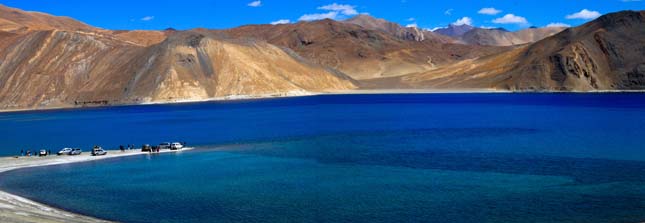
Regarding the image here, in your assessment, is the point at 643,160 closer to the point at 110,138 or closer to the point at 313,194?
the point at 313,194

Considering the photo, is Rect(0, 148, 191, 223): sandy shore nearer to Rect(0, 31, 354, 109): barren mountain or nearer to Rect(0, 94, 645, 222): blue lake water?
Rect(0, 94, 645, 222): blue lake water

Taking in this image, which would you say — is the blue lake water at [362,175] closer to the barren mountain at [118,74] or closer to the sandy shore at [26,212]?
the sandy shore at [26,212]

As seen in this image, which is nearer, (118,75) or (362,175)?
(362,175)

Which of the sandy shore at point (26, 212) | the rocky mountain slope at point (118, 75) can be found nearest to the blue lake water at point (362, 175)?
the sandy shore at point (26, 212)

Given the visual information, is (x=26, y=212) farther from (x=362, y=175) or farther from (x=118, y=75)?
(x=118, y=75)

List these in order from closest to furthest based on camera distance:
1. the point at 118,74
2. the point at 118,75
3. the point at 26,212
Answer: the point at 26,212 < the point at 118,75 < the point at 118,74

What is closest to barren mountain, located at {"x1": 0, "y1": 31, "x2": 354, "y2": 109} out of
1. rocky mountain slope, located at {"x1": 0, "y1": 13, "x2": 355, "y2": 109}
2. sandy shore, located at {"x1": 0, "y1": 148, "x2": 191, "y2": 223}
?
rocky mountain slope, located at {"x1": 0, "y1": 13, "x2": 355, "y2": 109}

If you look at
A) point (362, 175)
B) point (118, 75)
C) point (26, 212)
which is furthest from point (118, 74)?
point (26, 212)

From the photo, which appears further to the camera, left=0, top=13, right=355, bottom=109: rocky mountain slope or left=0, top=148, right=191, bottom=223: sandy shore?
left=0, top=13, right=355, bottom=109: rocky mountain slope

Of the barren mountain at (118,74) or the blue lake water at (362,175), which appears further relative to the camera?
the barren mountain at (118,74)
